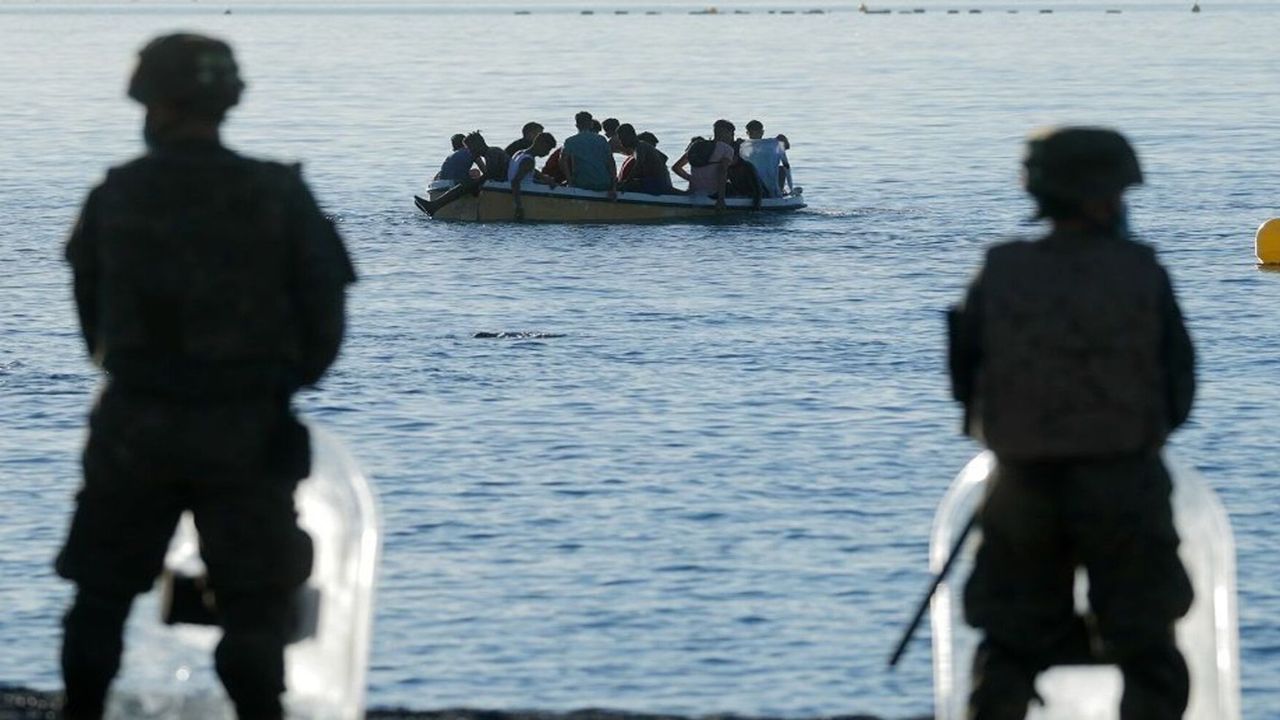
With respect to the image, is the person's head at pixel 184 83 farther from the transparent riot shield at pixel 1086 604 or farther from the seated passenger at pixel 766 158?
the seated passenger at pixel 766 158

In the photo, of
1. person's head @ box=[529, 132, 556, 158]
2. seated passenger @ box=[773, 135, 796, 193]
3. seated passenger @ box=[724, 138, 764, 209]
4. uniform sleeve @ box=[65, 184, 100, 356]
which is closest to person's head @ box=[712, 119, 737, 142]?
seated passenger @ box=[773, 135, 796, 193]

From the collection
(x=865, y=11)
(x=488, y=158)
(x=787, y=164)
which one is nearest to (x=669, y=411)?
(x=488, y=158)

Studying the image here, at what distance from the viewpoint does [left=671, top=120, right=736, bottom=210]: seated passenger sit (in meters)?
30.2

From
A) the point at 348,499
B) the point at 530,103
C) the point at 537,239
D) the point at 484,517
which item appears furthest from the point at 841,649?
the point at 530,103

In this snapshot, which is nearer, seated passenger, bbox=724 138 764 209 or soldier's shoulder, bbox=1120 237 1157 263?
soldier's shoulder, bbox=1120 237 1157 263

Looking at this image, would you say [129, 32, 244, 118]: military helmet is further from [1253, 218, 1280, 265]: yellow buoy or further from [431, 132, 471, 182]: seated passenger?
[431, 132, 471, 182]: seated passenger

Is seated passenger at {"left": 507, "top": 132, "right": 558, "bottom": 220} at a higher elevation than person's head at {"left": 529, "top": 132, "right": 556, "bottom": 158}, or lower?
lower

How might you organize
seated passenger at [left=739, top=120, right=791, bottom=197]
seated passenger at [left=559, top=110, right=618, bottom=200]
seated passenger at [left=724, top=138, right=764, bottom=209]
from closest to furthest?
seated passenger at [left=559, top=110, right=618, bottom=200] → seated passenger at [left=739, top=120, right=791, bottom=197] → seated passenger at [left=724, top=138, right=764, bottom=209]

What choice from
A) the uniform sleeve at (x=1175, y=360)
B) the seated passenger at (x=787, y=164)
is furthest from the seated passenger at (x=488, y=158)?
the uniform sleeve at (x=1175, y=360)

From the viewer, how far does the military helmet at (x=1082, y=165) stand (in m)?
5.66

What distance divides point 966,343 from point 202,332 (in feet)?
5.16

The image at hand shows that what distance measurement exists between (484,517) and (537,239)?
46.4 feet

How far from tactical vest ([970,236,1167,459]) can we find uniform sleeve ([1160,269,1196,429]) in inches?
0.7

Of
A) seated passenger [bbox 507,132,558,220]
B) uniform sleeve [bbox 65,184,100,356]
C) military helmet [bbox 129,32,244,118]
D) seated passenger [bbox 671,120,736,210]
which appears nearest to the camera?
military helmet [bbox 129,32,244,118]
